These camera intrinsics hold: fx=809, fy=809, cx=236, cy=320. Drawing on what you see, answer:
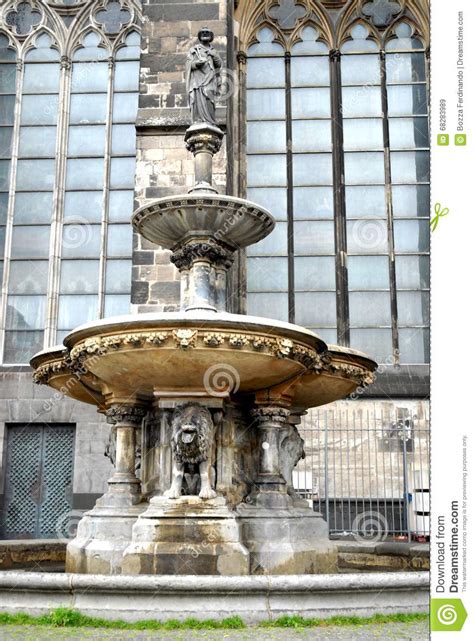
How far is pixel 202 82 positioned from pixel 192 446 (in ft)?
11.7

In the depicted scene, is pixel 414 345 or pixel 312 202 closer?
pixel 414 345

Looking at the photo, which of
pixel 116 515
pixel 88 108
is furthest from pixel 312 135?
pixel 116 515

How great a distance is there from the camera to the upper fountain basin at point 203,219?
6.74 metres

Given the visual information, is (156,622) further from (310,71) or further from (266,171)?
(310,71)

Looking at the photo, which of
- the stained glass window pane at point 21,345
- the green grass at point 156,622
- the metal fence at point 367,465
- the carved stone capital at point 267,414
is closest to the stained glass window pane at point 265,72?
the stained glass window pane at point 21,345

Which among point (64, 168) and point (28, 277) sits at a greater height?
point (64, 168)

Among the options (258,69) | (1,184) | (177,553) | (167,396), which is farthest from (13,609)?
(258,69)

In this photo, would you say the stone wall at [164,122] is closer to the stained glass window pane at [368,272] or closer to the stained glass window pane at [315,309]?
the stained glass window pane at [315,309]

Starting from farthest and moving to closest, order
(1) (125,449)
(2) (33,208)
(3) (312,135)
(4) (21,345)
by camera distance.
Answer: (3) (312,135) < (2) (33,208) < (4) (21,345) < (1) (125,449)

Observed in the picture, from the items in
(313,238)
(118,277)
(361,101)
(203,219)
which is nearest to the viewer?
(203,219)

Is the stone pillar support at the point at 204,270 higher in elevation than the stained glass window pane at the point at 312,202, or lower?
lower

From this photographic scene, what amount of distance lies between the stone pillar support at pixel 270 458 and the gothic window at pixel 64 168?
7913 mm

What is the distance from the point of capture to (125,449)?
246 inches

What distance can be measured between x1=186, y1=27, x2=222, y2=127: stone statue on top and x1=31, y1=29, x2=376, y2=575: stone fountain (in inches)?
30.0
